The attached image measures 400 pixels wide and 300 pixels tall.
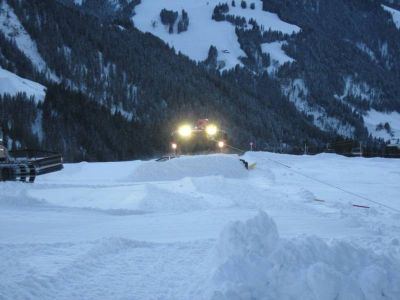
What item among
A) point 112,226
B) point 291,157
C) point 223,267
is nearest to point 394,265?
point 223,267

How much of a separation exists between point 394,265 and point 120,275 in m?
3.35

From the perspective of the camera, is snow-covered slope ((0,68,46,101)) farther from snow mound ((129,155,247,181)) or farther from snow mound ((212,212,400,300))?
snow mound ((212,212,400,300))

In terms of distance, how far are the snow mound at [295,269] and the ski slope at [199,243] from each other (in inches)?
0.5

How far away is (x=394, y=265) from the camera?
5395 millimetres

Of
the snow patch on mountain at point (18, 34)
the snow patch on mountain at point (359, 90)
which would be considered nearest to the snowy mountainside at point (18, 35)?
the snow patch on mountain at point (18, 34)

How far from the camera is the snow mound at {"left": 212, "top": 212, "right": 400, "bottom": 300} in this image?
4668 mm

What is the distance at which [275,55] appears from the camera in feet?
570

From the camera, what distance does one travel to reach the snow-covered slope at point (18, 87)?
72.3 m

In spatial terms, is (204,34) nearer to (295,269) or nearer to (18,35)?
(18,35)

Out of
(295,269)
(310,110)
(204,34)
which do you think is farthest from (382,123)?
(295,269)

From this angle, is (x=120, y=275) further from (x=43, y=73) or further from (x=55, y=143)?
(x=43, y=73)

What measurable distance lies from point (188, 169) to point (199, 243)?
14.3 metres

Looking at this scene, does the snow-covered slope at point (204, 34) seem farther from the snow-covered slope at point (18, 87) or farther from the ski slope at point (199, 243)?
the ski slope at point (199, 243)

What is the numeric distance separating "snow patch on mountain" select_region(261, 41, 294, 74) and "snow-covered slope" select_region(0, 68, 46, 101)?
100 metres
